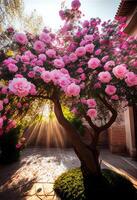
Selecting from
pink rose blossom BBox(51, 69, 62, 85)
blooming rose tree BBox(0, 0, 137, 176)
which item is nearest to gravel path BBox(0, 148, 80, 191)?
blooming rose tree BBox(0, 0, 137, 176)

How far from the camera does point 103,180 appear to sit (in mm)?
4293

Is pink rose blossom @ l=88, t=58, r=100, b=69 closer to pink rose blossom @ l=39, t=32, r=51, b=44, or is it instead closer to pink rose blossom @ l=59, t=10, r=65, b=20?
pink rose blossom @ l=39, t=32, r=51, b=44

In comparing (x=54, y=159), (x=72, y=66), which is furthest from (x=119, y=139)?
(x=72, y=66)

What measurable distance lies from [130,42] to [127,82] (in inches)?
53.4

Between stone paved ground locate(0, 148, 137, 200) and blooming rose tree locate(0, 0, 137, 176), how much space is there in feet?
6.43

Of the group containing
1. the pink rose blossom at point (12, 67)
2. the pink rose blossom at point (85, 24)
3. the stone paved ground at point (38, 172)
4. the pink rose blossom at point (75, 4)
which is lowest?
the stone paved ground at point (38, 172)

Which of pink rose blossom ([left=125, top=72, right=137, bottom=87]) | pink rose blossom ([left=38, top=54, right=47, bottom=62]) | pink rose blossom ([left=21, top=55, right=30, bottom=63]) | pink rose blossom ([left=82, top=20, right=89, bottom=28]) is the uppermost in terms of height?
pink rose blossom ([left=82, top=20, right=89, bottom=28])

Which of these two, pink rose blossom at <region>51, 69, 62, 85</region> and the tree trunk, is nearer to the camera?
pink rose blossom at <region>51, 69, 62, 85</region>

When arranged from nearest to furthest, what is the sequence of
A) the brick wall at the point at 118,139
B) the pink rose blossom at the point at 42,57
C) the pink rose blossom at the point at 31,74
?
the pink rose blossom at the point at 31,74 < the pink rose blossom at the point at 42,57 < the brick wall at the point at 118,139

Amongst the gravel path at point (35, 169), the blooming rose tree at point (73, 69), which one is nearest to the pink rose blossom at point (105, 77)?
the blooming rose tree at point (73, 69)

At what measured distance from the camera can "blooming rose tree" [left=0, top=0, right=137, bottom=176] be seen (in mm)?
3229

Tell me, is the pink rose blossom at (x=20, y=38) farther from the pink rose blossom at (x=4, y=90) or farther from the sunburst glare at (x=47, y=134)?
the sunburst glare at (x=47, y=134)

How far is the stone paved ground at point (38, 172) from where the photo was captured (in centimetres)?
582

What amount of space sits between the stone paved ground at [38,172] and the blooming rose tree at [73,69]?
196 centimetres
